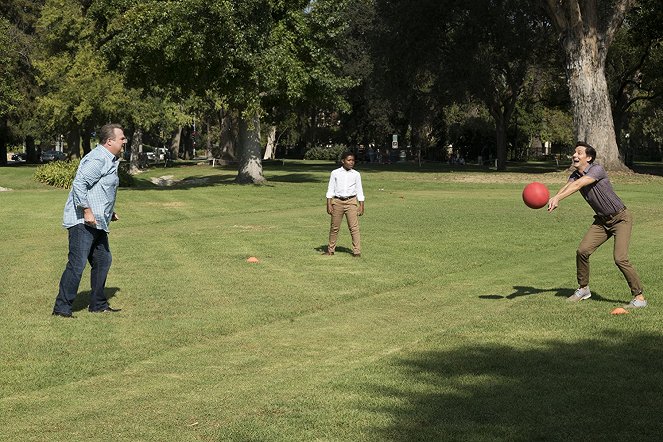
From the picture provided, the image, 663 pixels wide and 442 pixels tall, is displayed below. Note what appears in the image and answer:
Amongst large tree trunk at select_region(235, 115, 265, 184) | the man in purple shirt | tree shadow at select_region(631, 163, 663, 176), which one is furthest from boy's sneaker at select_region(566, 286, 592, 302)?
tree shadow at select_region(631, 163, 663, 176)

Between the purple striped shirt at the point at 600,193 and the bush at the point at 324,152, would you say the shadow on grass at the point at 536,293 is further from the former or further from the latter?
the bush at the point at 324,152

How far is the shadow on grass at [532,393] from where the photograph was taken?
22.6ft

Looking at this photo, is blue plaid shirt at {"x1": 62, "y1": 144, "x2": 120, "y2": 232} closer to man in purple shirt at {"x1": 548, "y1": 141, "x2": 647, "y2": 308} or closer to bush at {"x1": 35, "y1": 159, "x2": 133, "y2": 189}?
man in purple shirt at {"x1": 548, "y1": 141, "x2": 647, "y2": 308}

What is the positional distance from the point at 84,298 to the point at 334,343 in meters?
4.49

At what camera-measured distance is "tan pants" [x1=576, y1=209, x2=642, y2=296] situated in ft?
39.6

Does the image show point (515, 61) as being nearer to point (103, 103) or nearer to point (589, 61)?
point (589, 61)

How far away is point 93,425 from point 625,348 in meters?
5.14

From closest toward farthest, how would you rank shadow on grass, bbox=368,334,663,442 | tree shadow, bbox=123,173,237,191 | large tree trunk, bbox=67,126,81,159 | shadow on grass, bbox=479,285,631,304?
1. shadow on grass, bbox=368,334,663,442
2. shadow on grass, bbox=479,285,631,304
3. tree shadow, bbox=123,173,237,191
4. large tree trunk, bbox=67,126,81,159

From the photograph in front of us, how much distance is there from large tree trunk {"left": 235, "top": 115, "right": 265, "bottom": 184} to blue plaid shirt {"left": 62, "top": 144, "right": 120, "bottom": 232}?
32.8 m

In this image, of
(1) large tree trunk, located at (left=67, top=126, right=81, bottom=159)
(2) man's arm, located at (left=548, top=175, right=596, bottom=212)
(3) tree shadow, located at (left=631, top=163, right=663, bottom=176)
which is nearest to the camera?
(2) man's arm, located at (left=548, top=175, right=596, bottom=212)

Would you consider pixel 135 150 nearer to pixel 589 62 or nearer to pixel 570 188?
pixel 589 62

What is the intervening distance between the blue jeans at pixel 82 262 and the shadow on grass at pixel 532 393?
4.39 m

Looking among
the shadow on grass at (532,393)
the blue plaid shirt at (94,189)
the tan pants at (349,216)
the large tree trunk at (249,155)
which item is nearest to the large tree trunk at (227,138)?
the large tree trunk at (249,155)

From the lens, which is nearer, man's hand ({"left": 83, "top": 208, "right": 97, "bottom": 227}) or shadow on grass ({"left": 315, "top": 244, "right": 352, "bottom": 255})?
man's hand ({"left": 83, "top": 208, "right": 97, "bottom": 227})
